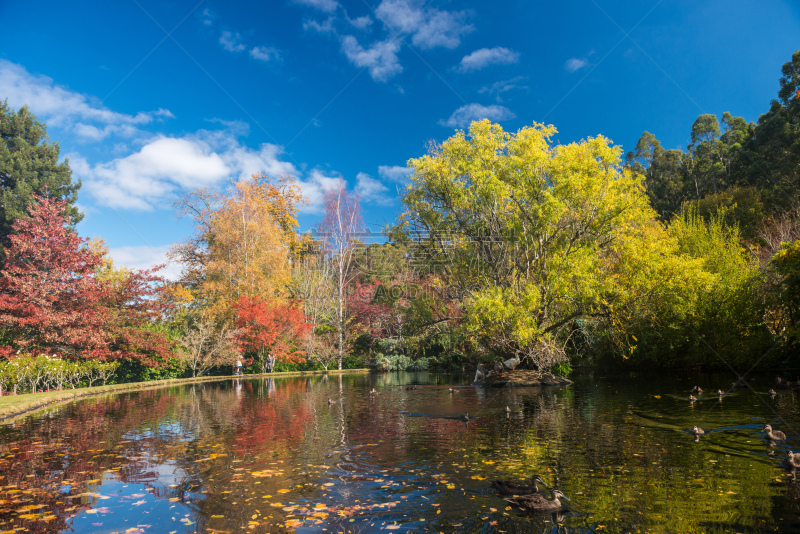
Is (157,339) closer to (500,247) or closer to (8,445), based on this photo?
(8,445)

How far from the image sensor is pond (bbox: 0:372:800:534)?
500 centimetres

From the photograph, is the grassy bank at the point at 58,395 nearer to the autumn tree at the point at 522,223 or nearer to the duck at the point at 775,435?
the autumn tree at the point at 522,223

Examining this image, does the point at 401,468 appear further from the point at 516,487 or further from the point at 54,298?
the point at 54,298

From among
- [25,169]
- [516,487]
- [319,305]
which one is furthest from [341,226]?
[516,487]

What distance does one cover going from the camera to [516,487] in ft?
18.5

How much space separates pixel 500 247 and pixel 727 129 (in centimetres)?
5124

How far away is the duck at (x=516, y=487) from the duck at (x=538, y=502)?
17 centimetres

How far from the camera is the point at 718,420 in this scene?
1047cm

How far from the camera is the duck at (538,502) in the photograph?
512 cm

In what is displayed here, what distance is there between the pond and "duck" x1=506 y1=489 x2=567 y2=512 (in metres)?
0.10

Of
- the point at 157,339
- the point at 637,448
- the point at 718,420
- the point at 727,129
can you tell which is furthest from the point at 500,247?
the point at 727,129

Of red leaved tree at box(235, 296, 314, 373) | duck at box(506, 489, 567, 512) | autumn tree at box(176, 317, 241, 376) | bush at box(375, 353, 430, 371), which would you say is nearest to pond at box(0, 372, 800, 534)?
duck at box(506, 489, 567, 512)

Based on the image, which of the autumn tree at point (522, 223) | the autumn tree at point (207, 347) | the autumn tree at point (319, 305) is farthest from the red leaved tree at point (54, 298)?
the autumn tree at point (522, 223)

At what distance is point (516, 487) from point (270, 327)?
26.8 meters
